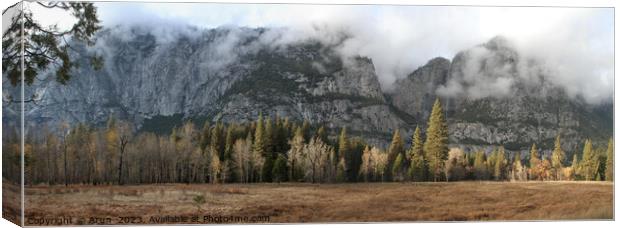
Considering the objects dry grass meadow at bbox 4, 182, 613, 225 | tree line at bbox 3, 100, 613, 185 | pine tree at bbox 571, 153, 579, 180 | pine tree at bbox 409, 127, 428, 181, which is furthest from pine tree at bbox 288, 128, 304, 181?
pine tree at bbox 571, 153, 579, 180

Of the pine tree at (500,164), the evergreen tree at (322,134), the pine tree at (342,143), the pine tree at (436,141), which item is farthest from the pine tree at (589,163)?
the evergreen tree at (322,134)

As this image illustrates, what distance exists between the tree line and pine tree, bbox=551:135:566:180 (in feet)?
A: 0.09

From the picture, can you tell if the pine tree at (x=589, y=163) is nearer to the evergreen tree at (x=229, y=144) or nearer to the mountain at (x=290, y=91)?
the mountain at (x=290, y=91)

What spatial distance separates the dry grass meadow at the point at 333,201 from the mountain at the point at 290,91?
132cm

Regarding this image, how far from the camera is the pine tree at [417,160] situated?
82.2ft

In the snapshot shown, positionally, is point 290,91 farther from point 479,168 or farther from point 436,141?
point 479,168

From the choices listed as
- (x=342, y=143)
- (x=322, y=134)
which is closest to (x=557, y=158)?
(x=342, y=143)

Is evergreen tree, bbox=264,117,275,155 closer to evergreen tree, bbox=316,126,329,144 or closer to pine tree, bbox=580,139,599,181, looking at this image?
evergreen tree, bbox=316,126,329,144

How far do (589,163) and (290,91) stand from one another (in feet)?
27.4

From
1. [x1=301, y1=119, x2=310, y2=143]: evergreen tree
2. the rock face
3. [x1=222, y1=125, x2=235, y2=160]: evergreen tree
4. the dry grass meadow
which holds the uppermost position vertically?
the rock face

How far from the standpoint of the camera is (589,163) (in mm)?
26031

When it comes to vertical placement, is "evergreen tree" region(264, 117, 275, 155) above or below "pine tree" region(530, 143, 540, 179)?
above

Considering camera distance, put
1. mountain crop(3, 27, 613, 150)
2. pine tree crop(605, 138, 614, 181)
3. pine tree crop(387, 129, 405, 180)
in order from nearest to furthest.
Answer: mountain crop(3, 27, 613, 150) → pine tree crop(387, 129, 405, 180) → pine tree crop(605, 138, 614, 181)

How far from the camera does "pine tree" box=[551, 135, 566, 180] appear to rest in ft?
84.5
